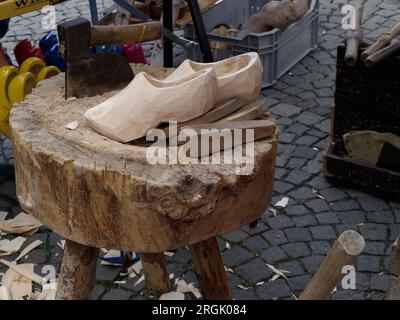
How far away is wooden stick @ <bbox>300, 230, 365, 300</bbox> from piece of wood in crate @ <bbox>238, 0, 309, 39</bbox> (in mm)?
3134

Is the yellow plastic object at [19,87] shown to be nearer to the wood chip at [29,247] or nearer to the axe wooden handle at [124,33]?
the wood chip at [29,247]

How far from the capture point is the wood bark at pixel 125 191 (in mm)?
1990

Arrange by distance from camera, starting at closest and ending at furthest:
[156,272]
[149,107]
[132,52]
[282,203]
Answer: [149,107] → [156,272] → [282,203] → [132,52]

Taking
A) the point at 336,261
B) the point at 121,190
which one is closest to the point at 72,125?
the point at 121,190

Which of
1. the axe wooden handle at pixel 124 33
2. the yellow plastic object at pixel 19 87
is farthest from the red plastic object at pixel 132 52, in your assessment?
the axe wooden handle at pixel 124 33

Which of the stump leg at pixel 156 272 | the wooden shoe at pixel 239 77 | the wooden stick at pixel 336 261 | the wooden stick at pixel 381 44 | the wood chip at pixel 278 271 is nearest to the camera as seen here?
the wooden stick at pixel 336 261

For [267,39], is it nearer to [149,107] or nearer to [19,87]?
[19,87]

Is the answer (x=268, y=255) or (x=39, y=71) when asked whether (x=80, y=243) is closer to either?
(x=268, y=255)

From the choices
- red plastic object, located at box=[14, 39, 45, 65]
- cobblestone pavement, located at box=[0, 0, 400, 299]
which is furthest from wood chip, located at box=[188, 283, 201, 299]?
red plastic object, located at box=[14, 39, 45, 65]

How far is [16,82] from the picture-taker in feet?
11.5

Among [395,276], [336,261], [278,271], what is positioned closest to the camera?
[336,261]

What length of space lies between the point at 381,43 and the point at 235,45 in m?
1.66

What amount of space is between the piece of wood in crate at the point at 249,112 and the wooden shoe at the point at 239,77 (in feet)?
0.10

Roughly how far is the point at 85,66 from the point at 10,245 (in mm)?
1440
